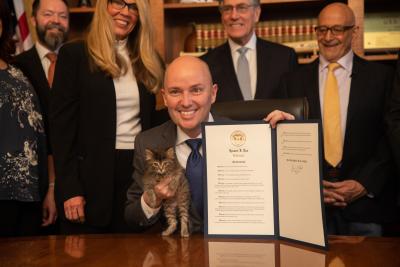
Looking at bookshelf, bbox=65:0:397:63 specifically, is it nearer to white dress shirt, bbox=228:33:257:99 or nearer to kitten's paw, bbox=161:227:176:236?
white dress shirt, bbox=228:33:257:99

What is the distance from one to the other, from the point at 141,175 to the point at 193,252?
0.48 m

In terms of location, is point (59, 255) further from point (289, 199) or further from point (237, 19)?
point (237, 19)

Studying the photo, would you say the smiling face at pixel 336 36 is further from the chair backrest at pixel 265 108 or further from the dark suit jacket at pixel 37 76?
the dark suit jacket at pixel 37 76

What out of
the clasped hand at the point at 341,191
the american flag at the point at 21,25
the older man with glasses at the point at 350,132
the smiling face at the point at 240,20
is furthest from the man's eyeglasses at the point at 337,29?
the american flag at the point at 21,25

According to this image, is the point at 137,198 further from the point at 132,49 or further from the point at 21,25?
the point at 21,25

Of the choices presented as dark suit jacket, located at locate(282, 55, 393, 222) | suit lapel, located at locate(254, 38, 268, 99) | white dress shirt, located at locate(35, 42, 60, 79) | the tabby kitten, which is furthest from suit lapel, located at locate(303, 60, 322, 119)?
white dress shirt, located at locate(35, 42, 60, 79)

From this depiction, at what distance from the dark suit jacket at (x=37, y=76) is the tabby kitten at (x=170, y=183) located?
131 cm

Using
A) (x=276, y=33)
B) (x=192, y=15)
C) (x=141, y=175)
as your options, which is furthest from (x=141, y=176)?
(x=192, y=15)

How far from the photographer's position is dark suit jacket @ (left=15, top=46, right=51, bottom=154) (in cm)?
292

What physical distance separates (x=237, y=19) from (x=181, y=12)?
120 centimetres

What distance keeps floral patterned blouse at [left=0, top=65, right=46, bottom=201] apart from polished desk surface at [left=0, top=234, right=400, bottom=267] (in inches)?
29.6

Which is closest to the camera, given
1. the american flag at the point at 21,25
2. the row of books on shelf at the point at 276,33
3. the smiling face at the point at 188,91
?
the smiling face at the point at 188,91

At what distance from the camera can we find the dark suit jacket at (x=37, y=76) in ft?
9.59

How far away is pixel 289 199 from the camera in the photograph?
5.36 ft
